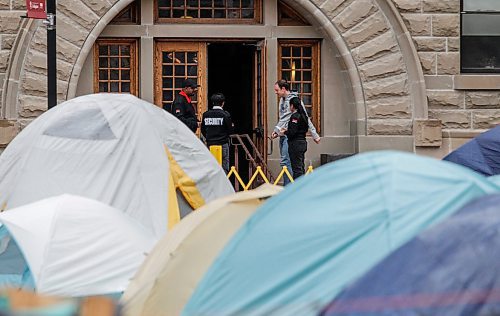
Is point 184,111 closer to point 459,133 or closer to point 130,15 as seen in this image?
point 130,15

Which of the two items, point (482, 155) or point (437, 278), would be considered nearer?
point (437, 278)

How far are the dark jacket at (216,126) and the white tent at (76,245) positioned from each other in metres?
7.33

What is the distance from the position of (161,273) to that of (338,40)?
10.8 metres

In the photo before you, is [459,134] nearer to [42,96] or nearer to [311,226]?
[42,96]

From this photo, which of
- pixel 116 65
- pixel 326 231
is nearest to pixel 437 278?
pixel 326 231

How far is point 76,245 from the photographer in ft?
33.1

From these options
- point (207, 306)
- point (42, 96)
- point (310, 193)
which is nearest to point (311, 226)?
point (310, 193)

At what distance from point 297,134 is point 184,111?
1.72m

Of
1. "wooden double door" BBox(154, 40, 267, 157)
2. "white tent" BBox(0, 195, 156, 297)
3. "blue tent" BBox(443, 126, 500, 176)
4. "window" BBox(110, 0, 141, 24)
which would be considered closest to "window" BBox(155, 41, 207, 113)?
"wooden double door" BBox(154, 40, 267, 157)

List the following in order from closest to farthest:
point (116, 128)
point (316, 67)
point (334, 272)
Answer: point (334, 272)
point (116, 128)
point (316, 67)

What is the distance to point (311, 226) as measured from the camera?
7.45 metres

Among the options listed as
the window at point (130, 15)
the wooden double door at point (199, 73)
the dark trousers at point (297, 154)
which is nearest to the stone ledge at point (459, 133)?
the dark trousers at point (297, 154)

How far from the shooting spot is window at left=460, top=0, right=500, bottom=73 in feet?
63.3

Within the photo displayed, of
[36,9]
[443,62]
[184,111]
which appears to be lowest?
[184,111]
